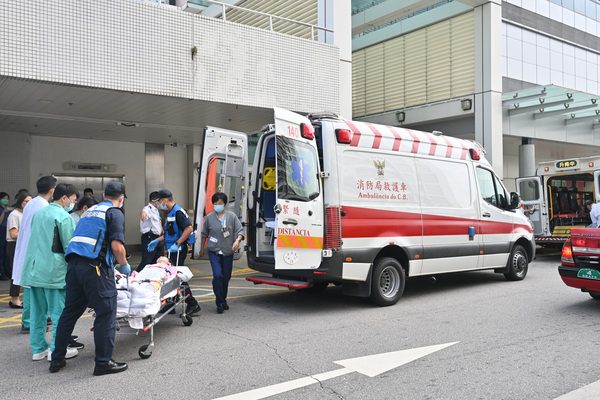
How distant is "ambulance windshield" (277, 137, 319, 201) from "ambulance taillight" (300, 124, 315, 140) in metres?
0.12

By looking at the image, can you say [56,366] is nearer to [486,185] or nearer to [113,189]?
[113,189]

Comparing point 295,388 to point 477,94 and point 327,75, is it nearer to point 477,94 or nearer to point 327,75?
point 327,75

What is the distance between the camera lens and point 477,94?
16359 millimetres

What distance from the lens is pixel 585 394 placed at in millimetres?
3832

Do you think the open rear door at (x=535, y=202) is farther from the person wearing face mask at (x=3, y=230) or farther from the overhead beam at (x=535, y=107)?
the person wearing face mask at (x=3, y=230)

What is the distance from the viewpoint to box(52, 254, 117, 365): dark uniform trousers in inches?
176

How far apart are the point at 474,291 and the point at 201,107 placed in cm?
692

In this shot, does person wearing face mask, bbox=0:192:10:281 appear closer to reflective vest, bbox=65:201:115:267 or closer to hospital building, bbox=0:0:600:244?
hospital building, bbox=0:0:600:244

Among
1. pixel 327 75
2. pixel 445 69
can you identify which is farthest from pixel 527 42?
pixel 327 75

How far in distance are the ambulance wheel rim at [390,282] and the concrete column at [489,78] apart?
32.5 ft

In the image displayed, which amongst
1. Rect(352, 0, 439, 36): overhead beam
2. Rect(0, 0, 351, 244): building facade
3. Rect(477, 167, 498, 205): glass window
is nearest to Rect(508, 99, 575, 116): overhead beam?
Rect(352, 0, 439, 36): overhead beam

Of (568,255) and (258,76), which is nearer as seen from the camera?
(568,255)

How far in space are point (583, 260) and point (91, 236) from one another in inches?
246

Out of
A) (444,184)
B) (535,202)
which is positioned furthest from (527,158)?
(444,184)
